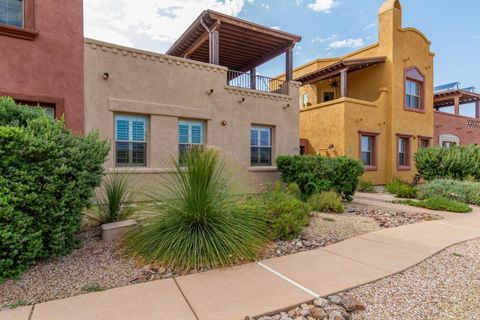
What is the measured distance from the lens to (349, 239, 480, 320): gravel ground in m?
2.79

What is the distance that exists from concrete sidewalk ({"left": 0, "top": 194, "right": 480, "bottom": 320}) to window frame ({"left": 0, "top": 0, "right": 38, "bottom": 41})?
658 cm

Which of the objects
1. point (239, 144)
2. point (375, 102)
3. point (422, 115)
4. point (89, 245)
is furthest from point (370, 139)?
point (89, 245)

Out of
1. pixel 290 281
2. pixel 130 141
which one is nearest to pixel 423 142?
pixel 130 141

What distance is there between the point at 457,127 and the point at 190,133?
2069cm

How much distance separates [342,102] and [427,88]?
751 centimetres

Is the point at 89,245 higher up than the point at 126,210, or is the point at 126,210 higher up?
the point at 126,210

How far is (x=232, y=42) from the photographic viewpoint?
11094 mm

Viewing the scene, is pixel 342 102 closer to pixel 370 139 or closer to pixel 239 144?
pixel 370 139

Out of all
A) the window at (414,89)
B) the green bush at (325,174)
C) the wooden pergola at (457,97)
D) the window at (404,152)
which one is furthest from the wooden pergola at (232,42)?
the wooden pergola at (457,97)

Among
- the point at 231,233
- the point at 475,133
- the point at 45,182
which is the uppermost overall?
the point at 475,133

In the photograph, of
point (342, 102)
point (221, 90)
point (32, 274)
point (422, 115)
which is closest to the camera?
point (32, 274)

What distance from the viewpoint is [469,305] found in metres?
2.97

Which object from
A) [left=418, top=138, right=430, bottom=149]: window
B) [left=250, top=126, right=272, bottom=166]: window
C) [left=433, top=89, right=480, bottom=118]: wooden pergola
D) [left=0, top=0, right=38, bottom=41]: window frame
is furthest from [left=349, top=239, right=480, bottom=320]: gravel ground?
[left=433, top=89, right=480, bottom=118]: wooden pergola

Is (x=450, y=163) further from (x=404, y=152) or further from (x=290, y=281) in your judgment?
(x=290, y=281)
